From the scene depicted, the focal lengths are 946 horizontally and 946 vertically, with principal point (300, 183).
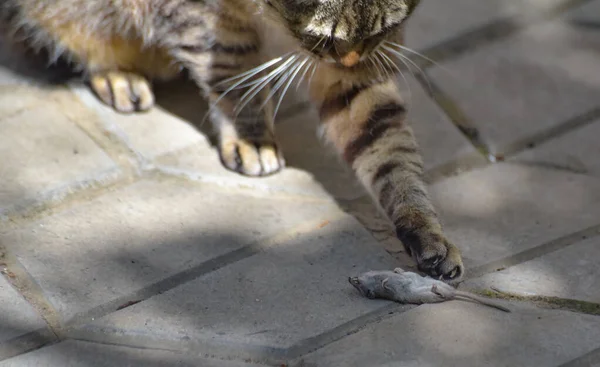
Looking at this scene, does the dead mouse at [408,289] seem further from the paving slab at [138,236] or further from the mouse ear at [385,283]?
the paving slab at [138,236]

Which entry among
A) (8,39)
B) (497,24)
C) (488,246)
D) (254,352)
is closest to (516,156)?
(488,246)

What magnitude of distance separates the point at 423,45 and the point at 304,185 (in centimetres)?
80

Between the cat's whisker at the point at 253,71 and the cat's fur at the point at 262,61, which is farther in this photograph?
the cat's whisker at the point at 253,71

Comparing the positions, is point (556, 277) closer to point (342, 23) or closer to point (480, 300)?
point (480, 300)

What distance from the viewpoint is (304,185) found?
2.53 metres

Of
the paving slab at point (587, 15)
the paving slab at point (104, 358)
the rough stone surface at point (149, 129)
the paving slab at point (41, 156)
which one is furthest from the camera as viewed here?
the paving slab at point (587, 15)

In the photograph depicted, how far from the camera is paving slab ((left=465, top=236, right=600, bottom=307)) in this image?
206 centimetres

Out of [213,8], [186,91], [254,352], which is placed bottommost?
[186,91]

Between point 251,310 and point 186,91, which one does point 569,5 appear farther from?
point 251,310

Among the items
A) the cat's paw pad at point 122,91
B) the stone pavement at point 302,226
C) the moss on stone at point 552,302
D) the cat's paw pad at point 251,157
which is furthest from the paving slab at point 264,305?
the cat's paw pad at point 122,91

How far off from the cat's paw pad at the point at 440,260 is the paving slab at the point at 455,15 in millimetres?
1054

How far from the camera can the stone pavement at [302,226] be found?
1.89 meters

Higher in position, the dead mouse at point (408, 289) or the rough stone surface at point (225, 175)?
the dead mouse at point (408, 289)

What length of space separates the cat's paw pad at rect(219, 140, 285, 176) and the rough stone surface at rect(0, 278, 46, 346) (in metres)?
0.75
